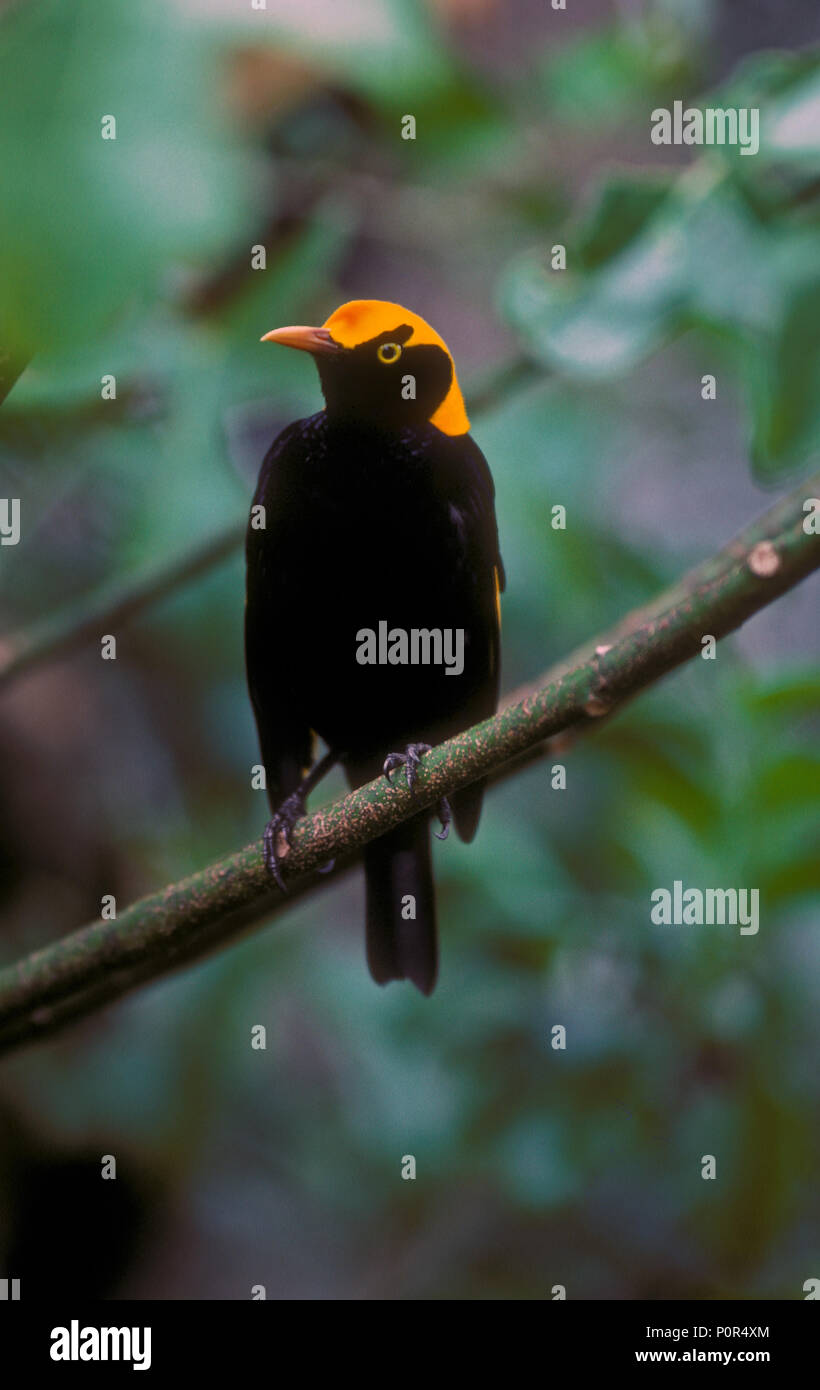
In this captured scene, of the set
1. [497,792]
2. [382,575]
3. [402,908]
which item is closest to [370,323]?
[382,575]

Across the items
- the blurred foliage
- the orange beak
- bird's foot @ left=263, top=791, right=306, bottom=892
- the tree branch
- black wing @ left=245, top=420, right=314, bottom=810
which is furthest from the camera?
the blurred foliage

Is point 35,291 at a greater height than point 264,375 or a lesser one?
lesser

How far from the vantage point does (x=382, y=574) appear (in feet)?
4.59

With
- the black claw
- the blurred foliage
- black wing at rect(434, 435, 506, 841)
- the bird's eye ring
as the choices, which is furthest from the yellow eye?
the black claw

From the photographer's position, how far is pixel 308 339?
1.29 meters

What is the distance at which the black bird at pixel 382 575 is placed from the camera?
4.43 ft

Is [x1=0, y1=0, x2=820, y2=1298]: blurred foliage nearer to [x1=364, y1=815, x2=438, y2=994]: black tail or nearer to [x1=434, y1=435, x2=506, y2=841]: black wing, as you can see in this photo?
[x1=434, y1=435, x2=506, y2=841]: black wing

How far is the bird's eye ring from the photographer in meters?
1.32

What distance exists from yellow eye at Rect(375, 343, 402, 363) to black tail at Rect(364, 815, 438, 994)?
1.53ft

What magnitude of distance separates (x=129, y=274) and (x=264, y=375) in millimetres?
1453

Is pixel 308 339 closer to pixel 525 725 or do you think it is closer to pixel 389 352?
pixel 389 352
